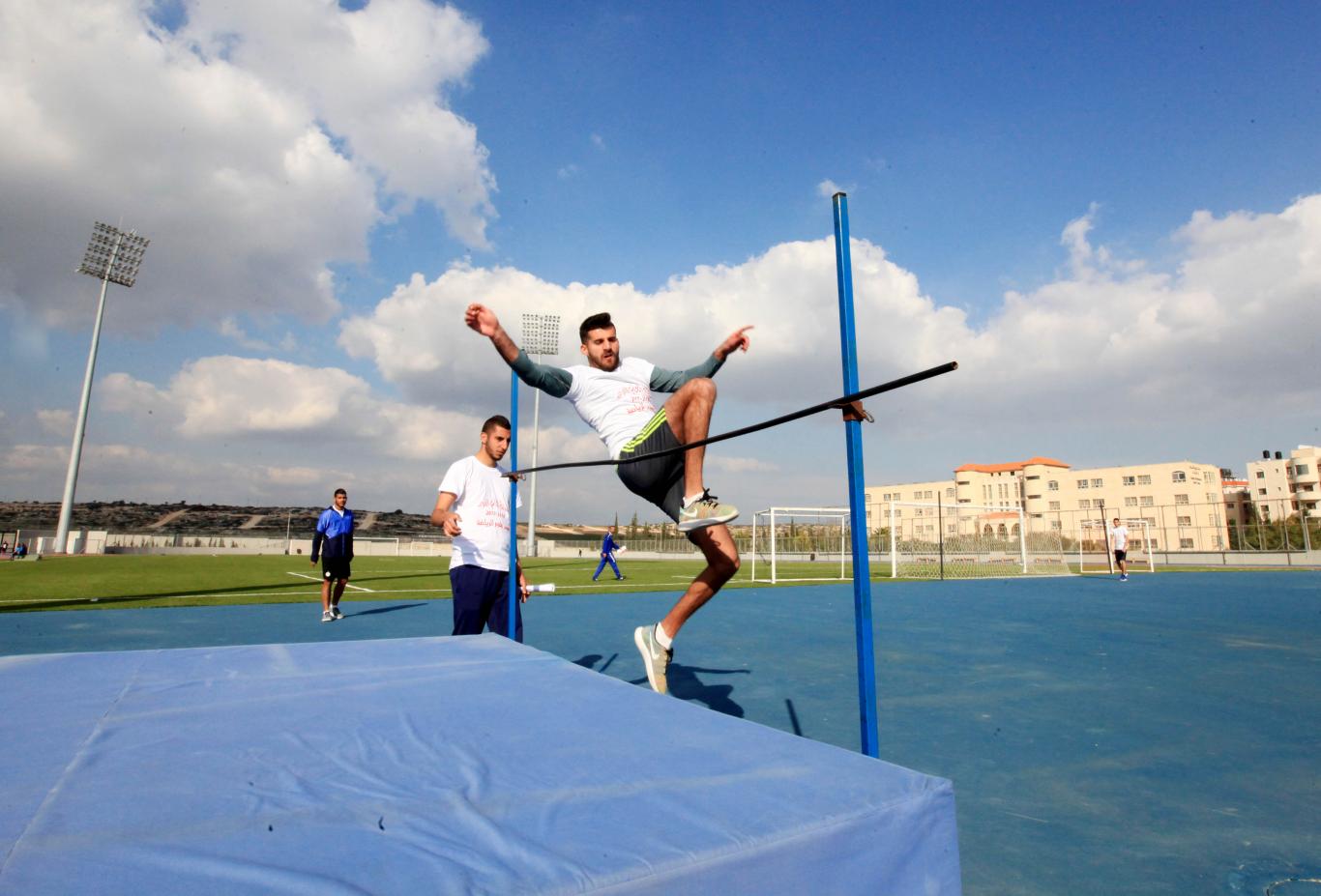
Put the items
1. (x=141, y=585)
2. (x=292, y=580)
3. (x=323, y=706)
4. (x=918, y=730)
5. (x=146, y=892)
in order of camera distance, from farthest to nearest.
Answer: (x=292, y=580) → (x=141, y=585) → (x=918, y=730) → (x=323, y=706) → (x=146, y=892)

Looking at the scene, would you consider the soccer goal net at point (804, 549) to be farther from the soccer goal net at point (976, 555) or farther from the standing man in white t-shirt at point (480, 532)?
the standing man in white t-shirt at point (480, 532)

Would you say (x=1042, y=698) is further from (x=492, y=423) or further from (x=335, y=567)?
(x=335, y=567)

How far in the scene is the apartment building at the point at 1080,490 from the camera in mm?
60562

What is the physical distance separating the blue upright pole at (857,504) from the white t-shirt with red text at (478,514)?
2.75 metres

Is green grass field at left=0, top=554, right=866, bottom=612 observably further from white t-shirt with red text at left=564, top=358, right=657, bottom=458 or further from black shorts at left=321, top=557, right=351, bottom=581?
white t-shirt with red text at left=564, top=358, right=657, bottom=458

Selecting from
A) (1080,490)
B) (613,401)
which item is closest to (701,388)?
(613,401)

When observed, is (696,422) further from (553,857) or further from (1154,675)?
(1154,675)

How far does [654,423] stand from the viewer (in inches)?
129

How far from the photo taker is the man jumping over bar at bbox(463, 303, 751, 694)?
294cm

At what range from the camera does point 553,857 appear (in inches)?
38.0

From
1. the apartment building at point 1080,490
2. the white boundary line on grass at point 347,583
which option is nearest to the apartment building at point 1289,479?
the apartment building at point 1080,490

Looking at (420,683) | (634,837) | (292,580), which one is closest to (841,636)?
(420,683)

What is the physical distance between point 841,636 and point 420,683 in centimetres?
554

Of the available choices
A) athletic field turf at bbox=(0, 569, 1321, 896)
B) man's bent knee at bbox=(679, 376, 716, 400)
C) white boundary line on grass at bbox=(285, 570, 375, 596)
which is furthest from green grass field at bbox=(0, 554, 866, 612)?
man's bent knee at bbox=(679, 376, 716, 400)
